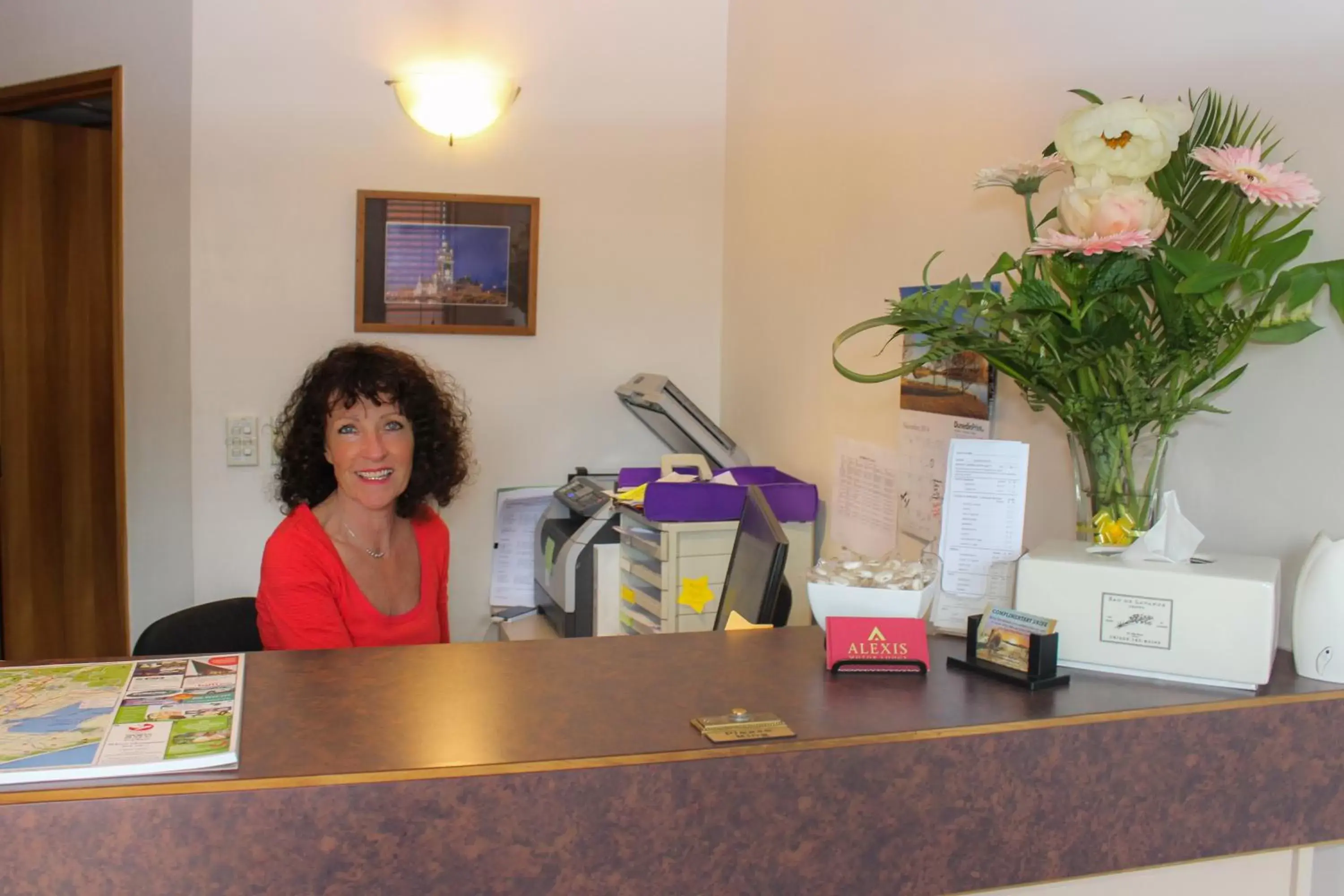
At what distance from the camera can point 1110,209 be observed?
1.23 m

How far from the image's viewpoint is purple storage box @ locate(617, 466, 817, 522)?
8.11ft

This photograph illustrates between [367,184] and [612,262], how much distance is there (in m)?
0.73

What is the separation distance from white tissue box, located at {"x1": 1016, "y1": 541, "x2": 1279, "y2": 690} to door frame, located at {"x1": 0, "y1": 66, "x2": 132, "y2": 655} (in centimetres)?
262

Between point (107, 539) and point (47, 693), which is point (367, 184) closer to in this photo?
point (107, 539)

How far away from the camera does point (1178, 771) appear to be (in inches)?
44.3

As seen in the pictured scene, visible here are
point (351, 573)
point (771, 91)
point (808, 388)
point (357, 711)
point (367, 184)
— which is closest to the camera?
point (357, 711)

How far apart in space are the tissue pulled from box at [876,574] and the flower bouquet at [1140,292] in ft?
0.69

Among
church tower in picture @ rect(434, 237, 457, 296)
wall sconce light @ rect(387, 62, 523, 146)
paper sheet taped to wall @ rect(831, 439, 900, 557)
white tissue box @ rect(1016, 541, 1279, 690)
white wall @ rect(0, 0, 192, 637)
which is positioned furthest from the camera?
church tower in picture @ rect(434, 237, 457, 296)

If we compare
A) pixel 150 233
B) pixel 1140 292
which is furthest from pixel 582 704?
pixel 150 233

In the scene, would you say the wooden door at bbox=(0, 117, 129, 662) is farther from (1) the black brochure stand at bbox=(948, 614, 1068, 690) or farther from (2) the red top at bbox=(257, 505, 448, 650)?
(1) the black brochure stand at bbox=(948, 614, 1068, 690)

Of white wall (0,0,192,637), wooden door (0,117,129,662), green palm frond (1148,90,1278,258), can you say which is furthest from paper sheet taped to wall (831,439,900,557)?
wooden door (0,117,129,662)

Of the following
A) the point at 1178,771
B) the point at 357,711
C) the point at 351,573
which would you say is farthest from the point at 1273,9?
the point at 351,573

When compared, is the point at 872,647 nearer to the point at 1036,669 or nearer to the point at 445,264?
the point at 1036,669

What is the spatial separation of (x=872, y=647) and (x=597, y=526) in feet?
5.28
